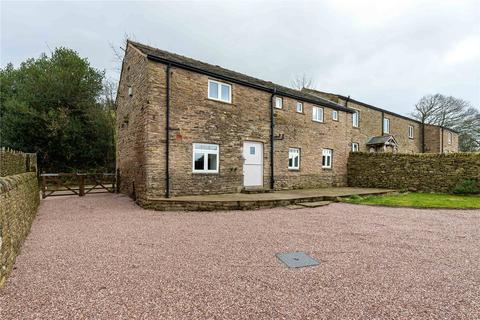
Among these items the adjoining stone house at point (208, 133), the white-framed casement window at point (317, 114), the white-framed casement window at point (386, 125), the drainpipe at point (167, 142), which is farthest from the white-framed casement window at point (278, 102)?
the white-framed casement window at point (386, 125)

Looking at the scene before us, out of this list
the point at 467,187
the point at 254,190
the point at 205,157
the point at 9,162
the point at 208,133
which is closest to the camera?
the point at 9,162

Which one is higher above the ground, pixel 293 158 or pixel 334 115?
pixel 334 115

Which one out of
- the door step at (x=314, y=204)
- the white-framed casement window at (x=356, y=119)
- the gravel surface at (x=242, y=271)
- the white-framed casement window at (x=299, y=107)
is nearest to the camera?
the gravel surface at (x=242, y=271)

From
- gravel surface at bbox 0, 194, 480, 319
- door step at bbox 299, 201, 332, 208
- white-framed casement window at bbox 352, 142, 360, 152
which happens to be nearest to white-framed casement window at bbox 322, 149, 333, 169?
white-framed casement window at bbox 352, 142, 360, 152

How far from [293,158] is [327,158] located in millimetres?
3424

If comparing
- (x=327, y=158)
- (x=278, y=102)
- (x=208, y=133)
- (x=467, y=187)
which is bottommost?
(x=467, y=187)

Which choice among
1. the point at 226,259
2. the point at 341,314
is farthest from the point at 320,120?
the point at 341,314

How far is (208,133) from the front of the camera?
11711mm

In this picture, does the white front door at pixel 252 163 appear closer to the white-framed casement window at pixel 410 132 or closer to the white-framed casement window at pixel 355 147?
the white-framed casement window at pixel 355 147

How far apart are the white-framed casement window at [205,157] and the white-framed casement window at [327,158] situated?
8.27m

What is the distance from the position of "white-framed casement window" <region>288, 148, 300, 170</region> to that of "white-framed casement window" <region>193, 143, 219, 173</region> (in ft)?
16.3

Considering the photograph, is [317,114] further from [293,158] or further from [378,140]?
[378,140]

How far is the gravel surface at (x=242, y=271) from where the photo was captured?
9.72 feet

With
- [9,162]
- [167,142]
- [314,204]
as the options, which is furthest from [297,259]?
[9,162]
